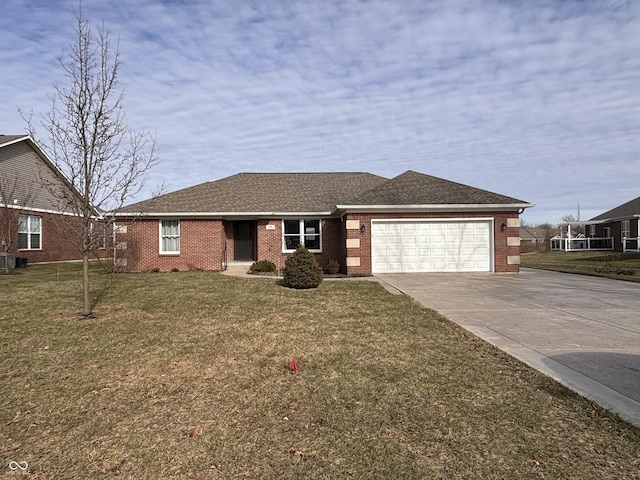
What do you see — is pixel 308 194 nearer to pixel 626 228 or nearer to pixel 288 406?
pixel 288 406

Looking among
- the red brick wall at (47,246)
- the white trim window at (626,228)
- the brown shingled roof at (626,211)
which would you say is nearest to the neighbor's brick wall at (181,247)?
the red brick wall at (47,246)

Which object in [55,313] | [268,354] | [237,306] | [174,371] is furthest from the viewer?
[237,306]

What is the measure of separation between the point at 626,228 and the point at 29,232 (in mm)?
44925

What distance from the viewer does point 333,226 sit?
61.5 ft

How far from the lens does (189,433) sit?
3.33 m

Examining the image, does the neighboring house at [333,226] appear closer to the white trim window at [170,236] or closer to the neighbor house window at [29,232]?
the white trim window at [170,236]

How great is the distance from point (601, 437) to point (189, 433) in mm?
3465

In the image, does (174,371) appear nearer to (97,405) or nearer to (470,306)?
(97,405)

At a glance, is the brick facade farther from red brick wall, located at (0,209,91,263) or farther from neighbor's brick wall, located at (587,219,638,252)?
neighbor's brick wall, located at (587,219,638,252)

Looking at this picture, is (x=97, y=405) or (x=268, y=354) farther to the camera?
(x=268, y=354)

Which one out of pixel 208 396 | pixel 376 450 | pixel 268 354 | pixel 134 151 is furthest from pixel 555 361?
pixel 134 151

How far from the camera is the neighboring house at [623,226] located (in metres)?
31.3

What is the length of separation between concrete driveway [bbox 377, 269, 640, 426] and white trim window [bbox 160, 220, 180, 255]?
10.3 metres

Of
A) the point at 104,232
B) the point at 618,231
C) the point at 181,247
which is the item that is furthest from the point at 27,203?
the point at 618,231
